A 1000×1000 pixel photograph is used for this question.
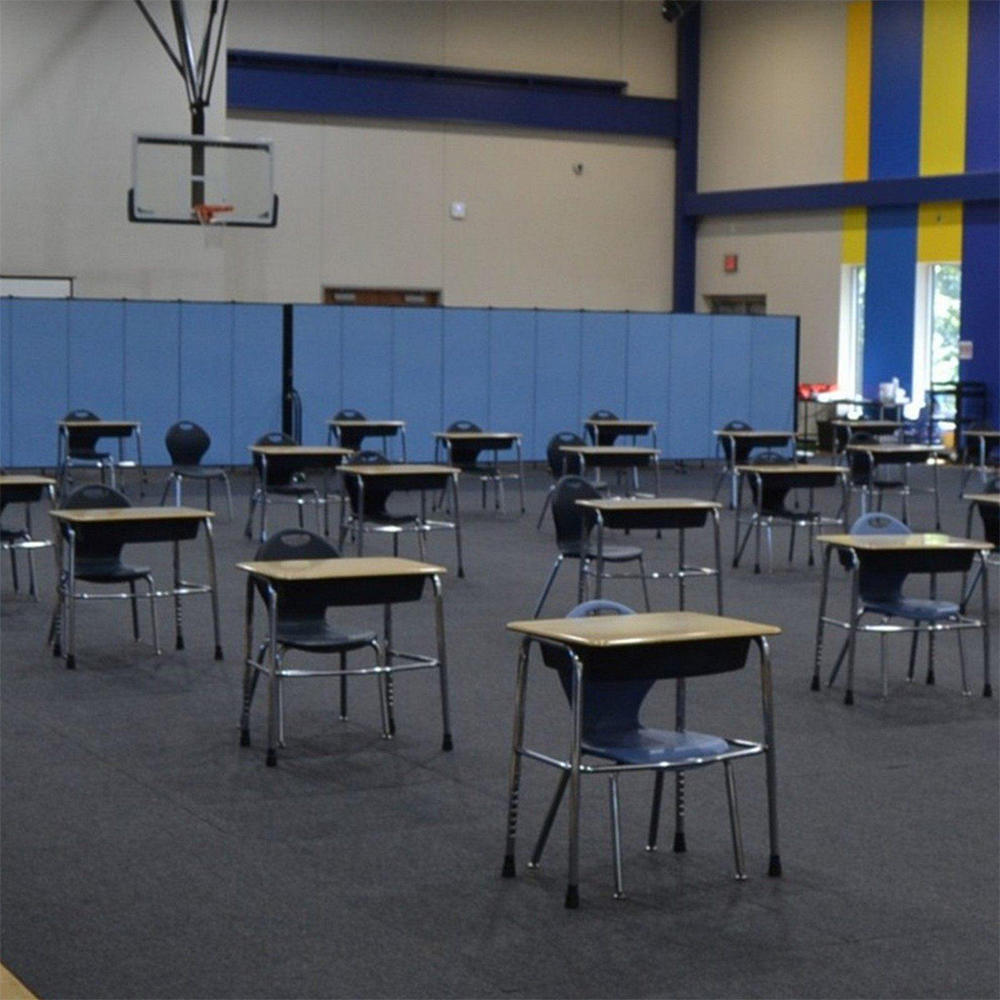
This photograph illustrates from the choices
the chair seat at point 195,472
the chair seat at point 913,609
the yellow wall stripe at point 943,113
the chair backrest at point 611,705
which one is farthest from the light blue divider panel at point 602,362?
the chair backrest at point 611,705

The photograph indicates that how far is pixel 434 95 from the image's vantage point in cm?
2467

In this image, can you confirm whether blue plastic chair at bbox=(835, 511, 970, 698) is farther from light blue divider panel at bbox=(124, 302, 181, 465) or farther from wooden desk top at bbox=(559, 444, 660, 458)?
→ light blue divider panel at bbox=(124, 302, 181, 465)

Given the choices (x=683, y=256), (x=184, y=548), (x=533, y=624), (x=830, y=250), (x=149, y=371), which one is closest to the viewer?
(x=533, y=624)

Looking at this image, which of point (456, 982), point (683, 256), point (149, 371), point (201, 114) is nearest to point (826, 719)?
A: point (456, 982)

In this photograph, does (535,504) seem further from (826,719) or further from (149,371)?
(826,719)

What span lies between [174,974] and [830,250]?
69.6ft

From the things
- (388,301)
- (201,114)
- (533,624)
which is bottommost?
(533,624)

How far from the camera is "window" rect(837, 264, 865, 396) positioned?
24250 mm

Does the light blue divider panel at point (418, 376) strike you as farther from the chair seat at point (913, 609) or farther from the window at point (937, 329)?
the chair seat at point (913, 609)

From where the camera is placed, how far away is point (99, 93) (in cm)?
2062

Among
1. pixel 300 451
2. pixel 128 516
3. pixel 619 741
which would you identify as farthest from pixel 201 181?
pixel 619 741

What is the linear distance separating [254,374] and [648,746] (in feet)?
47.2

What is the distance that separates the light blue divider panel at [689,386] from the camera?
21.0m

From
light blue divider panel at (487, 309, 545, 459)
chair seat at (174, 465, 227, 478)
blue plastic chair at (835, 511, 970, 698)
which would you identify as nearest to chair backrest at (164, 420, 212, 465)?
chair seat at (174, 465, 227, 478)
